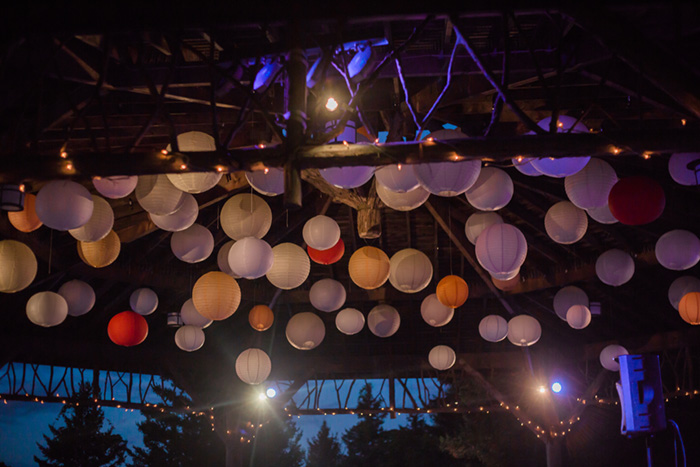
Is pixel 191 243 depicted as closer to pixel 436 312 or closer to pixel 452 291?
pixel 452 291

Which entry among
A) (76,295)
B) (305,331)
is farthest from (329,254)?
(76,295)

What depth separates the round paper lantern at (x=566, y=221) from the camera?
5.12 metres

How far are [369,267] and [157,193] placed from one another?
2.02m

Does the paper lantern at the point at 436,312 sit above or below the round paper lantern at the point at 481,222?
below

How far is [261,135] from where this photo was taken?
17.7 feet

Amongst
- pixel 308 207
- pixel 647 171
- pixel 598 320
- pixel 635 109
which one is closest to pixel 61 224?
pixel 308 207

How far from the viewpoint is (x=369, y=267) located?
5.72 meters

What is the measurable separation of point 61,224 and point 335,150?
1846 mm

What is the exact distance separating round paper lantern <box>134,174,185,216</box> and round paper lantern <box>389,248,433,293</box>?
2.15 metres

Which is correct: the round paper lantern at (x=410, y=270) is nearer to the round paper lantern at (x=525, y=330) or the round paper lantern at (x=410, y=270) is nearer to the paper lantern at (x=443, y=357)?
the round paper lantern at (x=525, y=330)

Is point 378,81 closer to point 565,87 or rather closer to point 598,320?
point 565,87

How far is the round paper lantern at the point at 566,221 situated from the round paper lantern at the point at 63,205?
11.5ft

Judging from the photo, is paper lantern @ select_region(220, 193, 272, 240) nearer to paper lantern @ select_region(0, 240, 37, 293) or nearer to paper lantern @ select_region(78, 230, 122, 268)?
paper lantern @ select_region(78, 230, 122, 268)

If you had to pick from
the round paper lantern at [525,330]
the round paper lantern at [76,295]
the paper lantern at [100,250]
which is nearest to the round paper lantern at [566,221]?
the round paper lantern at [525,330]
